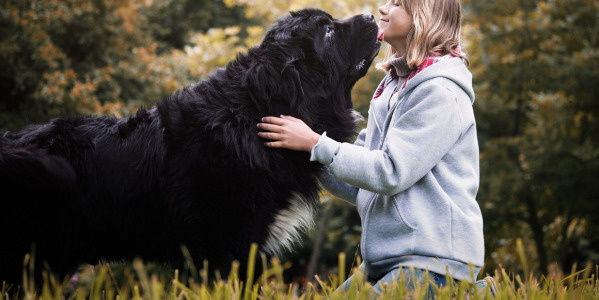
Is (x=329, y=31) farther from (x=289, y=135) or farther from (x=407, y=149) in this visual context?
(x=407, y=149)

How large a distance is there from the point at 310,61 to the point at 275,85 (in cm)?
25

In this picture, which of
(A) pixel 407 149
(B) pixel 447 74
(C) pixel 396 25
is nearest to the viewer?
(A) pixel 407 149

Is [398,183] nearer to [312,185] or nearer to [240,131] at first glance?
[312,185]

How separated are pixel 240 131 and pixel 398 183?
734 mm

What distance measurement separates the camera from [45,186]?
86.7 inches

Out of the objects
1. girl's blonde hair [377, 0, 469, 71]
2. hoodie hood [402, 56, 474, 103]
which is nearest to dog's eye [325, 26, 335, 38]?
girl's blonde hair [377, 0, 469, 71]

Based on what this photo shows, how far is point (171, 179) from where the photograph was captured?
7.48 ft

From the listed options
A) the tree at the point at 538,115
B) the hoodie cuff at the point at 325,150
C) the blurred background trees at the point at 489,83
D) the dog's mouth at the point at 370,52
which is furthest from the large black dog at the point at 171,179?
the tree at the point at 538,115

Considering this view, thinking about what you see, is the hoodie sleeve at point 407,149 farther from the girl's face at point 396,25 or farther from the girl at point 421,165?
the girl's face at point 396,25

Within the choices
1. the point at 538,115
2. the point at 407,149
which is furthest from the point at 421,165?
the point at 538,115

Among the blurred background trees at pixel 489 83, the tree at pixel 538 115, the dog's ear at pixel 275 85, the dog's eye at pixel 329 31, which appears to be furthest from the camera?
the tree at pixel 538 115

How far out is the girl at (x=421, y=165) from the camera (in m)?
2.20

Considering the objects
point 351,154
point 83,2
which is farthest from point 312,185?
point 83,2

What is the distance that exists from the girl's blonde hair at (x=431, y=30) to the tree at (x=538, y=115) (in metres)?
7.65
